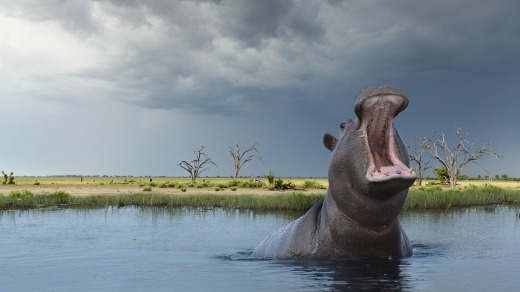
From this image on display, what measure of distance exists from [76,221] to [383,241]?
15.6m

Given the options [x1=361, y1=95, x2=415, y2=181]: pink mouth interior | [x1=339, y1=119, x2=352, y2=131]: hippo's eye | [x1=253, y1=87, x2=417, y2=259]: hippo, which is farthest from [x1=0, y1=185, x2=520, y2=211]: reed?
[x1=361, y1=95, x2=415, y2=181]: pink mouth interior

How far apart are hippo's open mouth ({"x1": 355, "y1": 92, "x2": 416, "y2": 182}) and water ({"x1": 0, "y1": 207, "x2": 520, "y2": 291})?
4.21 feet

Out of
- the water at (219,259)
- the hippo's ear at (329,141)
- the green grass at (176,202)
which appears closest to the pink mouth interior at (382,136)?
the hippo's ear at (329,141)

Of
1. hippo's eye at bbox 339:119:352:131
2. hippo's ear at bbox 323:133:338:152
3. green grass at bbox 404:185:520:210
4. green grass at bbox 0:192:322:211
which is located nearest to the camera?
hippo's eye at bbox 339:119:352:131

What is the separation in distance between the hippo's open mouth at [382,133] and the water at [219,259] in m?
1.28

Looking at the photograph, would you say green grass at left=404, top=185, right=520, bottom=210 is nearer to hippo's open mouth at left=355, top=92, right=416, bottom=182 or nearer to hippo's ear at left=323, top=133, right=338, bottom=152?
hippo's ear at left=323, top=133, right=338, bottom=152

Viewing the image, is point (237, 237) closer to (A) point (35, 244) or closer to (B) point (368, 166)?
(A) point (35, 244)

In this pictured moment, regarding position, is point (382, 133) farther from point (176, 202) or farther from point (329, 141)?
point (176, 202)

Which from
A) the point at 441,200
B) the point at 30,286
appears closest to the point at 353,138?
the point at 30,286

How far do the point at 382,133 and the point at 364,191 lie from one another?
0.58 m

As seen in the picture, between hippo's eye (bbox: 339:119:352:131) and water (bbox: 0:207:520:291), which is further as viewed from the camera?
water (bbox: 0:207:520:291)

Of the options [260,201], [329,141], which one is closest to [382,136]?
[329,141]

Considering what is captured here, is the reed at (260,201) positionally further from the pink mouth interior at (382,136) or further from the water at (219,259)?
the pink mouth interior at (382,136)

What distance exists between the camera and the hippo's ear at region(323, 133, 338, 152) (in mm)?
7073
